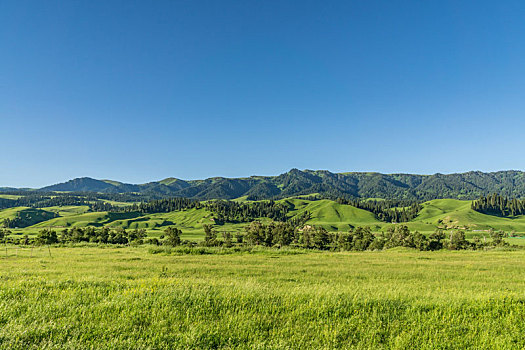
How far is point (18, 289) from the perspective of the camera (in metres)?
9.69

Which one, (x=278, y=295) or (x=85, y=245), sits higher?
(x=278, y=295)

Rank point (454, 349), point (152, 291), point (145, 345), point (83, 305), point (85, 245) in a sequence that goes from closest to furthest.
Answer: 1. point (145, 345)
2. point (454, 349)
3. point (83, 305)
4. point (152, 291)
5. point (85, 245)

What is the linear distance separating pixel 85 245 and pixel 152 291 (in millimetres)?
59890

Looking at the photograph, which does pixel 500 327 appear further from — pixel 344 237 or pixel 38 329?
pixel 344 237

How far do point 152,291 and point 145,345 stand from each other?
3.60 meters

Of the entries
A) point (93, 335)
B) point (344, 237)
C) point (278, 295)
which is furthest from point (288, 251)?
Answer: point (344, 237)

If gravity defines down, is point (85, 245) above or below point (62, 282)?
below

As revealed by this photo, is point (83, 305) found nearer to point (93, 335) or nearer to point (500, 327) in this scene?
point (93, 335)

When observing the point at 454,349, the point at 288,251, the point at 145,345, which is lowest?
the point at 288,251

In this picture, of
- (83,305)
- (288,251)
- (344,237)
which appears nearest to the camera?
(83,305)

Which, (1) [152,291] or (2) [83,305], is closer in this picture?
(2) [83,305]

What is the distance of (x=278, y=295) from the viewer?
31.5 ft

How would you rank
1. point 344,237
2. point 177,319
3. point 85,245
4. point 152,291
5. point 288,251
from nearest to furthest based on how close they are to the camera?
point 177,319, point 152,291, point 288,251, point 85,245, point 344,237

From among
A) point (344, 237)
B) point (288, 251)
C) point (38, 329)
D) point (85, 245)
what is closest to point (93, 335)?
point (38, 329)
